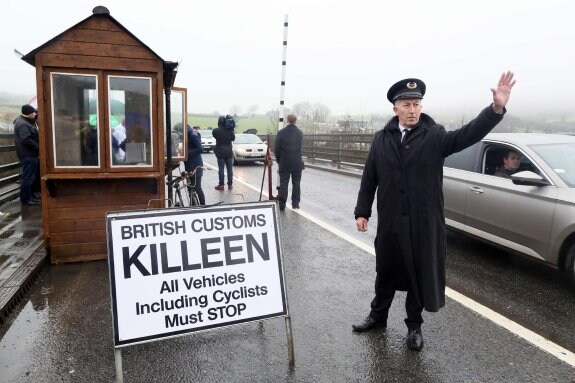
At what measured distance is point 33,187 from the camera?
29.6ft

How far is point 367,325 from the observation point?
369cm

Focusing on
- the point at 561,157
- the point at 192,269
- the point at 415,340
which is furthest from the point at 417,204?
the point at 561,157

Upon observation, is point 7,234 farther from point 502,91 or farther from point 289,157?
point 502,91

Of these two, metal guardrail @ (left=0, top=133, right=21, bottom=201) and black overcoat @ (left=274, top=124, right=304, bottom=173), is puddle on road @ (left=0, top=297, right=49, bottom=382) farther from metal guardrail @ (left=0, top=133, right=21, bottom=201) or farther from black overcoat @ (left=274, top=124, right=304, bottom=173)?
metal guardrail @ (left=0, top=133, right=21, bottom=201)

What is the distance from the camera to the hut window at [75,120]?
5078 mm

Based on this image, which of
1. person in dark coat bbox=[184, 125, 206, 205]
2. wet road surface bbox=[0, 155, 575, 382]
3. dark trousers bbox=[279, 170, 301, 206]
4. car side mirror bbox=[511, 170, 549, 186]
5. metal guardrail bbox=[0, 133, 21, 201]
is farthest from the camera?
metal guardrail bbox=[0, 133, 21, 201]

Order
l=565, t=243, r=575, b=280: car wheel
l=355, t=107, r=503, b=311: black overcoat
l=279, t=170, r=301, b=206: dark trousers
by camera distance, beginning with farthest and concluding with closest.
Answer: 1. l=279, t=170, r=301, b=206: dark trousers
2. l=565, t=243, r=575, b=280: car wheel
3. l=355, t=107, r=503, b=311: black overcoat

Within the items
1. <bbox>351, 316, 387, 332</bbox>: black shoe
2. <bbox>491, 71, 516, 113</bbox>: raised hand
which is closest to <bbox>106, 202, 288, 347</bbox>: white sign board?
<bbox>351, 316, 387, 332</bbox>: black shoe

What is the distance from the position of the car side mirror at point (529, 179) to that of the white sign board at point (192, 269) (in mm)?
3001

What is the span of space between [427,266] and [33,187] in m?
8.54

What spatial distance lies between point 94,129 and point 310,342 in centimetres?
362

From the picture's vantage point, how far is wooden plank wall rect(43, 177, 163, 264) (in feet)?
17.2

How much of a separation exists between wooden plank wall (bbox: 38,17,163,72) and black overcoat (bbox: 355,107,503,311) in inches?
132

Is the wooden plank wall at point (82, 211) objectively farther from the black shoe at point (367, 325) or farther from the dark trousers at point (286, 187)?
the dark trousers at point (286, 187)
